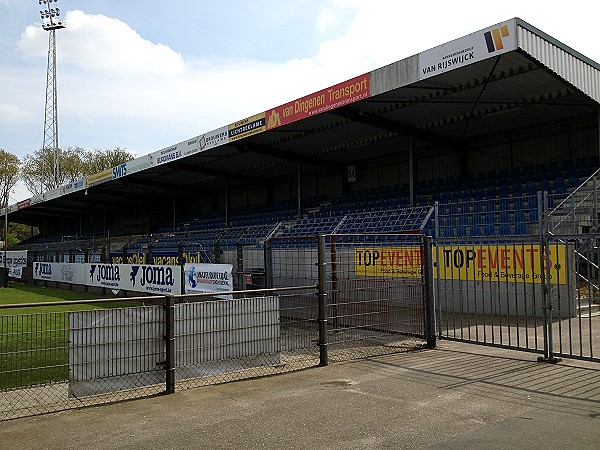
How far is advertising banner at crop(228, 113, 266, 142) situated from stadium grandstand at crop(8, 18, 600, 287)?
0.05 m

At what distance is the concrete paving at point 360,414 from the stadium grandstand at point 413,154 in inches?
112

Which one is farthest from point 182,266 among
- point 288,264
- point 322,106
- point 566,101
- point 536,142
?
point 536,142

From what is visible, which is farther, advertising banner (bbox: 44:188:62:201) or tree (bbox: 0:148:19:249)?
tree (bbox: 0:148:19:249)

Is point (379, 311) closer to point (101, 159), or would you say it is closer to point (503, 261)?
point (503, 261)

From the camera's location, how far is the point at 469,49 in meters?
12.8

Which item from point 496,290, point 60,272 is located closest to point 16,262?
point 60,272

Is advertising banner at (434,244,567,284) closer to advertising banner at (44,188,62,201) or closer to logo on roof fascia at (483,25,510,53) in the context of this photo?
logo on roof fascia at (483,25,510,53)

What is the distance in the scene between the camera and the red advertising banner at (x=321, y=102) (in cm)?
1594

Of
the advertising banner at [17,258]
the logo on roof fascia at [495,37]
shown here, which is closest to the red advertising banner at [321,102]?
the logo on roof fascia at [495,37]

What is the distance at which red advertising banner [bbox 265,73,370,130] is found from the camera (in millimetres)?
15941

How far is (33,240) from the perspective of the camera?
2516 inches

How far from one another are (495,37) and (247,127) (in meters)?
10.6

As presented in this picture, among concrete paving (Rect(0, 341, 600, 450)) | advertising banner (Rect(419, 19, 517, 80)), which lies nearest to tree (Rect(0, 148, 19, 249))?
advertising banner (Rect(419, 19, 517, 80))

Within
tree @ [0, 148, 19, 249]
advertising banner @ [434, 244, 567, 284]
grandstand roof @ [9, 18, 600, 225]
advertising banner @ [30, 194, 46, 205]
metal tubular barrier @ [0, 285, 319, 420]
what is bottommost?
metal tubular barrier @ [0, 285, 319, 420]
